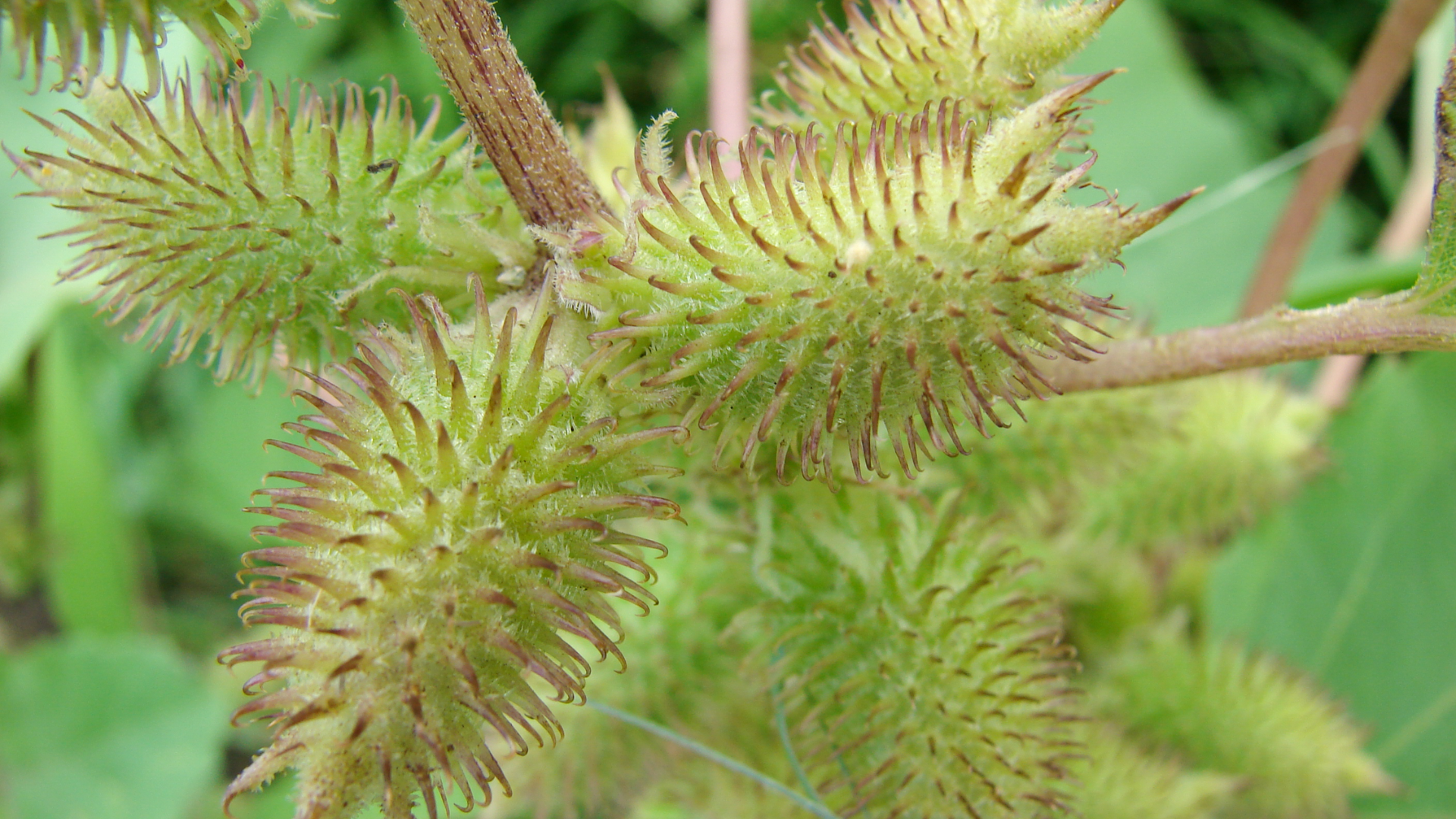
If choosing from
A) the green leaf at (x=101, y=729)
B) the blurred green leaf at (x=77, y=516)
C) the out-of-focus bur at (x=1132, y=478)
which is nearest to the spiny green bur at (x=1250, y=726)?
the out-of-focus bur at (x=1132, y=478)

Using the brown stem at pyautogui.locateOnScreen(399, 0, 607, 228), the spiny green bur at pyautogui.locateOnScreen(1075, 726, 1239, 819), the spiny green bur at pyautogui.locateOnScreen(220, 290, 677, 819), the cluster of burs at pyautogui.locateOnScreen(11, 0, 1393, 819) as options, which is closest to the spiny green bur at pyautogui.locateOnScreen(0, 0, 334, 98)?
the cluster of burs at pyautogui.locateOnScreen(11, 0, 1393, 819)

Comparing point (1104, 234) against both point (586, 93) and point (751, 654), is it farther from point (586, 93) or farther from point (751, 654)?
point (586, 93)

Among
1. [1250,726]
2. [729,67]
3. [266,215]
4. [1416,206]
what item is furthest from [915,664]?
[1416,206]

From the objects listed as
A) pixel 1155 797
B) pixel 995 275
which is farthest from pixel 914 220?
pixel 1155 797

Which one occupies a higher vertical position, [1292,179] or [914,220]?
[1292,179]

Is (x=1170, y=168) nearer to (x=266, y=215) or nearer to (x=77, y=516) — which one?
(x=266, y=215)

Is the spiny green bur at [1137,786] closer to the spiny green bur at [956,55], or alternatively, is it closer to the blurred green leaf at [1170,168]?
the spiny green bur at [956,55]

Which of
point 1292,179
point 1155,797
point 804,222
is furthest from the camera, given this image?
point 1292,179
